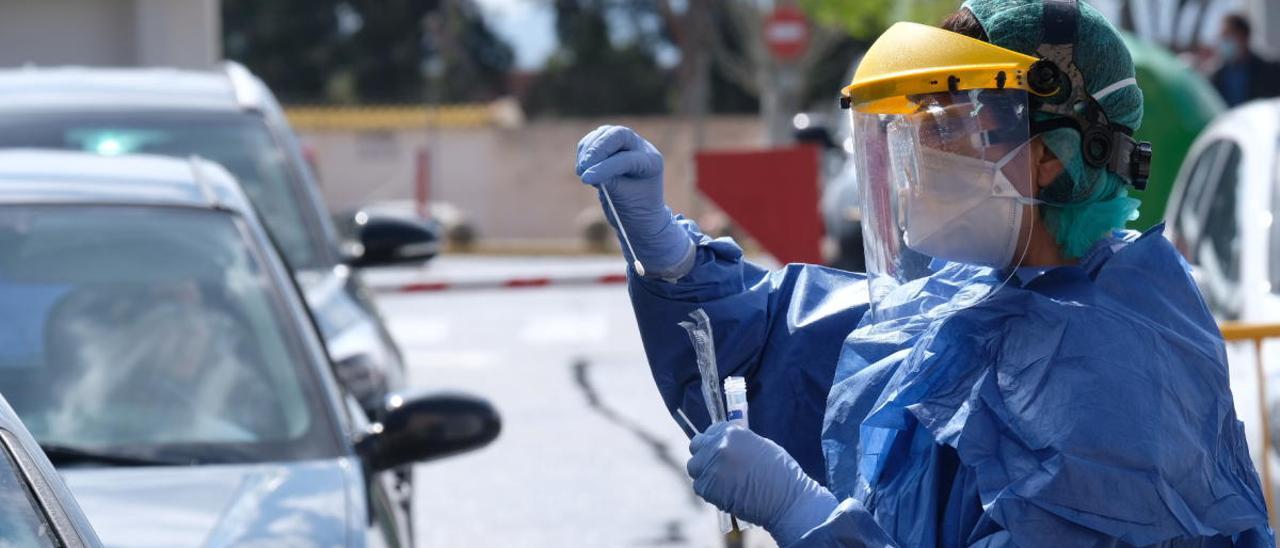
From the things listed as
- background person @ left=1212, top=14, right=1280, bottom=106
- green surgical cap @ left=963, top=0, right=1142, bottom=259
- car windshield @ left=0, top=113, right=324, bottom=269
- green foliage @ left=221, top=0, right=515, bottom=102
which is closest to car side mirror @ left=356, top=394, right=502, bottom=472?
green surgical cap @ left=963, top=0, right=1142, bottom=259

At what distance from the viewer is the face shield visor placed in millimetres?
2453

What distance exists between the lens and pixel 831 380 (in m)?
2.83

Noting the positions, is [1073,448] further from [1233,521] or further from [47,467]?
[47,467]

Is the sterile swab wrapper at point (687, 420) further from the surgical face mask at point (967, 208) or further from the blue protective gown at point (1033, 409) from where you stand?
the surgical face mask at point (967, 208)

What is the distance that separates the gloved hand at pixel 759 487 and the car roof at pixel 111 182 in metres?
2.48

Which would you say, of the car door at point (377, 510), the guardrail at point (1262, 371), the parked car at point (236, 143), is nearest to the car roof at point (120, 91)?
the parked car at point (236, 143)

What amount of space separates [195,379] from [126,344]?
0.18 m

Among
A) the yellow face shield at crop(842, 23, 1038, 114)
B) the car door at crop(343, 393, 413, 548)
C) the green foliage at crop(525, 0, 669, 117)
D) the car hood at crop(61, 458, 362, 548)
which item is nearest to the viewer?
the yellow face shield at crop(842, 23, 1038, 114)

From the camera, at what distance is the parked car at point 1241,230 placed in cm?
549

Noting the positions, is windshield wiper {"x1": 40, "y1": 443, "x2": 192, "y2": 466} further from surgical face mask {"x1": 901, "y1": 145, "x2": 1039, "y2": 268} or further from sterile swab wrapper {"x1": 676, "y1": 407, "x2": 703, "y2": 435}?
surgical face mask {"x1": 901, "y1": 145, "x2": 1039, "y2": 268}

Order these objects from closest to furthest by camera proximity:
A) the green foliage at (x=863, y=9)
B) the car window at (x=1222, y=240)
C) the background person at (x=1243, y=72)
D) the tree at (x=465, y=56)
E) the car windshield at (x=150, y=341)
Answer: the car windshield at (x=150, y=341) → the car window at (x=1222, y=240) → the background person at (x=1243, y=72) → the green foliage at (x=863, y=9) → the tree at (x=465, y=56)

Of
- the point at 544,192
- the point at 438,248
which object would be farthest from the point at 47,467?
the point at 544,192

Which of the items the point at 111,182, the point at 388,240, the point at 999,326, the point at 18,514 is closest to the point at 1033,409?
the point at 999,326

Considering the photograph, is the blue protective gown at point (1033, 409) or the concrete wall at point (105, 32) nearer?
the blue protective gown at point (1033, 409)
